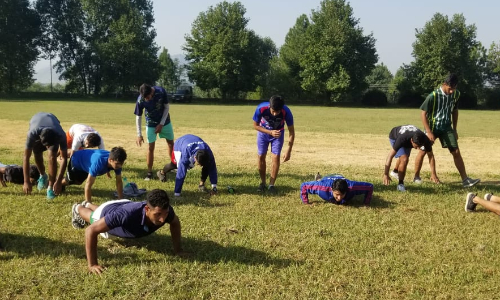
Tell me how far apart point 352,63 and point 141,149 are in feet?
160

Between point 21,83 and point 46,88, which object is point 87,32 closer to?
point 21,83

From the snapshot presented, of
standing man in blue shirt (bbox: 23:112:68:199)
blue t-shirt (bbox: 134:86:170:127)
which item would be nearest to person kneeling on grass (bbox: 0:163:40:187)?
standing man in blue shirt (bbox: 23:112:68:199)

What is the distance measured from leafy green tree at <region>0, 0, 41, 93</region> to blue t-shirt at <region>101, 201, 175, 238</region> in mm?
57454

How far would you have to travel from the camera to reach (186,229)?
5.56m

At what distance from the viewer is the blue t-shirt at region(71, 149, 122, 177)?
6227 mm

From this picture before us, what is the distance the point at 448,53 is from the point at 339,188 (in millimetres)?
56908

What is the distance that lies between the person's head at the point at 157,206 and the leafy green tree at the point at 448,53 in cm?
5676

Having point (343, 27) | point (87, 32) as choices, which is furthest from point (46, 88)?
point (343, 27)

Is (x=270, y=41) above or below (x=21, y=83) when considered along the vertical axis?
above

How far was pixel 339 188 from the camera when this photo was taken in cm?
639

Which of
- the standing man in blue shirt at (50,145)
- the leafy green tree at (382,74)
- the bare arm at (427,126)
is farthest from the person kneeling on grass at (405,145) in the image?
the leafy green tree at (382,74)

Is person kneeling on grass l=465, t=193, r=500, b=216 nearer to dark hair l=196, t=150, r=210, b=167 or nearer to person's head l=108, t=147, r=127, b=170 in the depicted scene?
dark hair l=196, t=150, r=210, b=167

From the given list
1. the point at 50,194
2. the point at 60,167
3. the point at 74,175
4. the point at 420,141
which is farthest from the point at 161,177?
the point at 420,141

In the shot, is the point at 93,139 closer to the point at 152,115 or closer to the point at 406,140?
the point at 152,115
